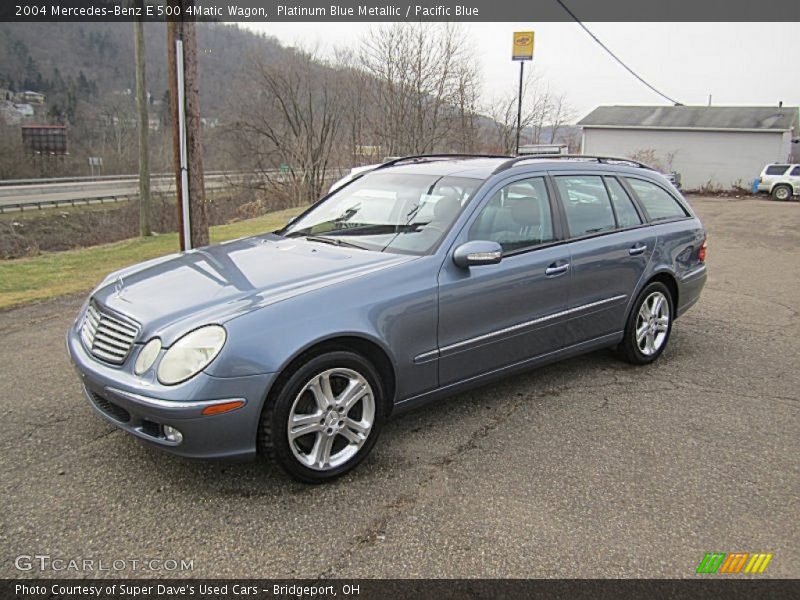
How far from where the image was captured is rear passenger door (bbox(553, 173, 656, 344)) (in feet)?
14.5

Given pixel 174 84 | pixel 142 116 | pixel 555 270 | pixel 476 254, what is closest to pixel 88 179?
pixel 142 116

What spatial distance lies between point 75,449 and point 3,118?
53.0 meters

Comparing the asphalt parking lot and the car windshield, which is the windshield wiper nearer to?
the car windshield

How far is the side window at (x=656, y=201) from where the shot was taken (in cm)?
518

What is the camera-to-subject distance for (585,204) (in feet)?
15.2

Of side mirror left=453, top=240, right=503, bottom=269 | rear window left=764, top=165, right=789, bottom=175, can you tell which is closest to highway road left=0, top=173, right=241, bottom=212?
rear window left=764, top=165, right=789, bottom=175

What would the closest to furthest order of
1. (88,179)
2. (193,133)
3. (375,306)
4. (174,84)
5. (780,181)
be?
(375,306)
(174,84)
(193,133)
(780,181)
(88,179)

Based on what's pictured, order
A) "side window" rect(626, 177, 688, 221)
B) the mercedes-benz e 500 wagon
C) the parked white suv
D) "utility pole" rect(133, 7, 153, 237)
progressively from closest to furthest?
the mercedes-benz e 500 wagon < "side window" rect(626, 177, 688, 221) < "utility pole" rect(133, 7, 153, 237) < the parked white suv

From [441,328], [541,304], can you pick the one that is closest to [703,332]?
[541,304]

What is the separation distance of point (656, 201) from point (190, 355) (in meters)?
4.20

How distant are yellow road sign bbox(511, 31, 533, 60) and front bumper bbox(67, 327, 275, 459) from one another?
54.4 feet

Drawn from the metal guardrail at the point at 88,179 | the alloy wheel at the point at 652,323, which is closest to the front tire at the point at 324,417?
the alloy wheel at the point at 652,323

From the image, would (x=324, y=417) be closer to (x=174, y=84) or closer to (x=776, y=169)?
(x=174, y=84)

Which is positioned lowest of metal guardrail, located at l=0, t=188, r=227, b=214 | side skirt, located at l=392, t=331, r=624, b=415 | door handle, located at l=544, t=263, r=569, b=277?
metal guardrail, located at l=0, t=188, r=227, b=214
